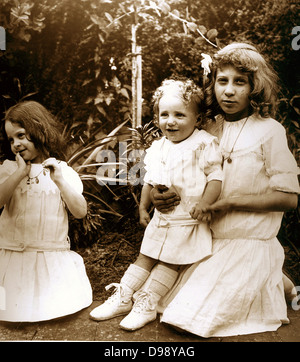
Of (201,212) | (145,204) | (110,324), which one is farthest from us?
(145,204)

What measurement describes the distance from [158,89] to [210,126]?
371 millimetres

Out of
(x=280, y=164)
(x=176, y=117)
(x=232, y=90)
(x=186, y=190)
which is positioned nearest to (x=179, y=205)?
(x=186, y=190)

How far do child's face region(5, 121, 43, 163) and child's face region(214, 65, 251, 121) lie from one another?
109 centimetres

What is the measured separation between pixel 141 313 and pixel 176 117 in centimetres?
109

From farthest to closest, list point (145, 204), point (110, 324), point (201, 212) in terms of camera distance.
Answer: point (145, 204) < point (110, 324) < point (201, 212)

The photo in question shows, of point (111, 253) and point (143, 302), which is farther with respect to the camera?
point (111, 253)

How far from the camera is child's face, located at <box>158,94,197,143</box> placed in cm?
226

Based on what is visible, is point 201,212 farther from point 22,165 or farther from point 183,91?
point 22,165

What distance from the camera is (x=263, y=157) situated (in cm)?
229

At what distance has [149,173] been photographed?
2.42m

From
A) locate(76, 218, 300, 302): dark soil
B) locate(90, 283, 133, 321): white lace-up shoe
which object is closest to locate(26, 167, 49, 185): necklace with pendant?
locate(76, 218, 300, 302): dark soil

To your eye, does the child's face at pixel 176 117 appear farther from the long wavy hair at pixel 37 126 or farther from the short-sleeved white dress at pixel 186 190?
the long wavy hair at pixel 37 126

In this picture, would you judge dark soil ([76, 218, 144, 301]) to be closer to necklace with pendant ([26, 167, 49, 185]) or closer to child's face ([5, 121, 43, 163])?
necklace with pendant ([26, 167, 49, 185])
